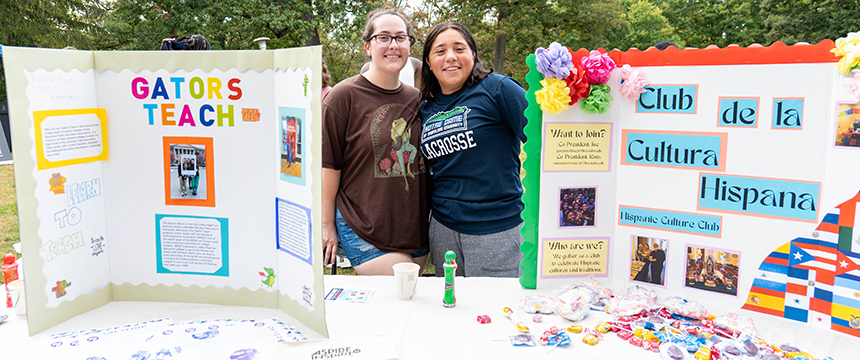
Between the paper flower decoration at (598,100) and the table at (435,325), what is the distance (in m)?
0.57

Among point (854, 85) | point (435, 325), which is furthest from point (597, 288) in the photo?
point (854, 85)

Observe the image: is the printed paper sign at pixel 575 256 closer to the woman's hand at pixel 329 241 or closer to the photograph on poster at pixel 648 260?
the photograph on poster at pixel 648 260

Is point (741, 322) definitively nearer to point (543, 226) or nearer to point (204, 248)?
point (543, 226)

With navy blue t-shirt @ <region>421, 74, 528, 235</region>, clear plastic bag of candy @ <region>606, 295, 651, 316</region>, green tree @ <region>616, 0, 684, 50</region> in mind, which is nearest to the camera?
clear plastic bag of candy @ <region>606, 295, 651, 316</region>

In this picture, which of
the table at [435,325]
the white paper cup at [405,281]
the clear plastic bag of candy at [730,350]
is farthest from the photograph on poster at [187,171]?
the clear plastic bag of candy at [730,350]

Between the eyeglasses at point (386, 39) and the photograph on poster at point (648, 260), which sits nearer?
the photograph on poster at point (648, 260)

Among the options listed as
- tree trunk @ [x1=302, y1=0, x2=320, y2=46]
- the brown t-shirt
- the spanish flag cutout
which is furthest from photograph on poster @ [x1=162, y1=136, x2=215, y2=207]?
tree trunk @ [x1=302, y1=0, x2=320, y2=46]

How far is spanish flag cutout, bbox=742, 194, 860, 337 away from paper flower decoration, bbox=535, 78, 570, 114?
2.19 feet

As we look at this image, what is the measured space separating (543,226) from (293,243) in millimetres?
729

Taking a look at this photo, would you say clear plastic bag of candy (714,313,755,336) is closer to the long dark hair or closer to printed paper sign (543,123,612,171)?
printed paper sign (543,123,612,171)

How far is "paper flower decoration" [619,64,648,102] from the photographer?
54.4 inches

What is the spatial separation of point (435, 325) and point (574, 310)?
0.38 meters

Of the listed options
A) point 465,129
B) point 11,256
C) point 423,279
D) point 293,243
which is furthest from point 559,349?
point 11,256

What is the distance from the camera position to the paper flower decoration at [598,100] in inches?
55.7
